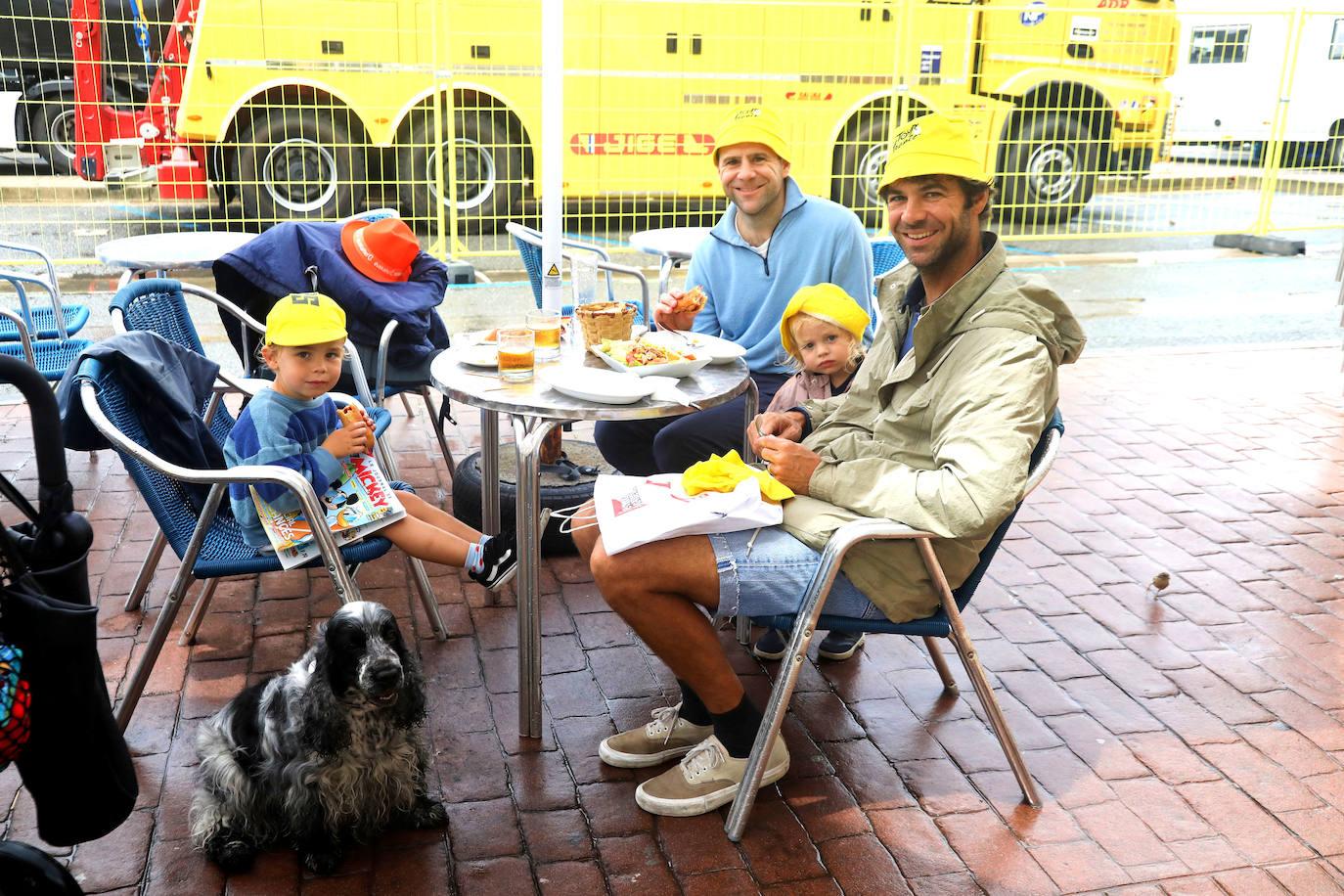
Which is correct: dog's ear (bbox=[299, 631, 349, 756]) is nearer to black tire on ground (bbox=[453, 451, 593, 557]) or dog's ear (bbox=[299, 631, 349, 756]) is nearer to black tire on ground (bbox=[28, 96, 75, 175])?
black tire on ground (bbox=[453, 451, 593, 557])

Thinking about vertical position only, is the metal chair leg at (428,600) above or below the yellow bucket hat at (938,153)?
below

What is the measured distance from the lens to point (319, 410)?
3.32 metres

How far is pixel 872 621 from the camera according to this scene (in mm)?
2730

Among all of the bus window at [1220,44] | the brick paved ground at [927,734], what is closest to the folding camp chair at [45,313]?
the brick paved ground at [927,734]

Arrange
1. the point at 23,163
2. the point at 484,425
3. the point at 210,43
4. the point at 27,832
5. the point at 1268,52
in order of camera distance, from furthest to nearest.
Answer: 1. the point at 1268,52
2. the point at 23,163
3. the point at 210,43
4. the point at 484,425
5. the point at 27,832

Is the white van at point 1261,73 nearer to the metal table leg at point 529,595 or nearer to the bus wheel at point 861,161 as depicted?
the bus wheel at point 861,161

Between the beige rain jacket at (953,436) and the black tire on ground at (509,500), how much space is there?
1.42m

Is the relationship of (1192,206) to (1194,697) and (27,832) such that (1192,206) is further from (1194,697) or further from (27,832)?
(27,832)

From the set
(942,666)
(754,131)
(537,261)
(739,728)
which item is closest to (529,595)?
(739,728)

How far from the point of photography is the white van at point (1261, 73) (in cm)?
1103

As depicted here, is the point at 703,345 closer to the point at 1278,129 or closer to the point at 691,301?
the point at 691,301

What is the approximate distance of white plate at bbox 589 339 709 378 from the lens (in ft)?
10.7

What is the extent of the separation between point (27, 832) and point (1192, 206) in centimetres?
1334

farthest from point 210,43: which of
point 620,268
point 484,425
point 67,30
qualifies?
point 484,425
